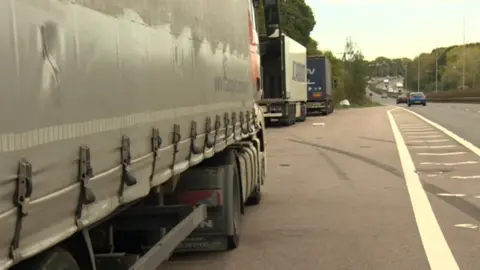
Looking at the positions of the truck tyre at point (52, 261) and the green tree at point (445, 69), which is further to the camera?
the green tree at point (445, 69)

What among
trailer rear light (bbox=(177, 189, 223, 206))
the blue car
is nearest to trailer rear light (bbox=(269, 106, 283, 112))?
trailer rear light (bbox=(177, 189, 223, 206))

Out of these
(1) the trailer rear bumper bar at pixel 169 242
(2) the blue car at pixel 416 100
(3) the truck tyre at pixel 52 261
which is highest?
(3) the truck tyre at pixel 52 261

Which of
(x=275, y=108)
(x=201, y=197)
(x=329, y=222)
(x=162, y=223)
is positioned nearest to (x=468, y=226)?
(x=329, y=222)

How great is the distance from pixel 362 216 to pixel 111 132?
6655 millimetres

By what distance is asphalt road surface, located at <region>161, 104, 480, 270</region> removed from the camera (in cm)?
766

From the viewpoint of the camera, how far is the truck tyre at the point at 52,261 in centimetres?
327

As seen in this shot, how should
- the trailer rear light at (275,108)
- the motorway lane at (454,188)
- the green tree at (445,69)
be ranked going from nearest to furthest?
1. the motorway lane at (454,188)
2. the trailer rear light at (275,108)
3. the green tree at (445,69)

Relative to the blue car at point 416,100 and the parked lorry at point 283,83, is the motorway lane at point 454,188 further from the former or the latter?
the blue car at point 416,100

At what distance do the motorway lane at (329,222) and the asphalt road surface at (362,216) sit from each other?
11 millimetres

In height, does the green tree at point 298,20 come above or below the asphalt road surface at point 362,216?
above

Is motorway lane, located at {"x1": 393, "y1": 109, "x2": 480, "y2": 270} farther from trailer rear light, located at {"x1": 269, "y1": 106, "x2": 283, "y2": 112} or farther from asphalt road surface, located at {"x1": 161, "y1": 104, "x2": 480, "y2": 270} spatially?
trailer rear light, located at {"x1": 269, "y1": 106, "x2": 283, "y2": 112}

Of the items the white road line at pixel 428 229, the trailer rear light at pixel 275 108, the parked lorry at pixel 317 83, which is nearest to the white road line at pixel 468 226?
the white road line at pixel 428 229

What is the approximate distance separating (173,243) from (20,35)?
278 centimetres

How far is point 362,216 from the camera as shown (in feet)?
33.6
